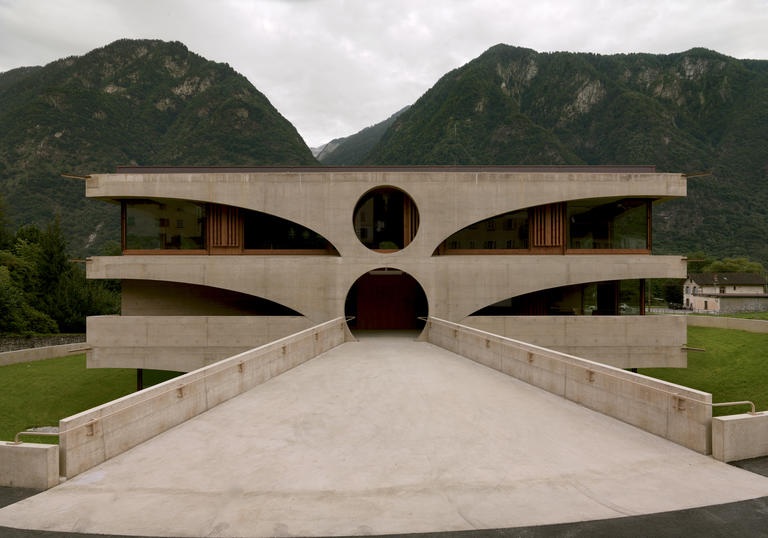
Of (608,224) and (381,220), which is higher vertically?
(381,220)

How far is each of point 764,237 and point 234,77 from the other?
151780 millimetres

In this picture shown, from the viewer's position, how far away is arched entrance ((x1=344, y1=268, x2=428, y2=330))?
26.0 m

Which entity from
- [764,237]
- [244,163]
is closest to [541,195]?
[244,163]

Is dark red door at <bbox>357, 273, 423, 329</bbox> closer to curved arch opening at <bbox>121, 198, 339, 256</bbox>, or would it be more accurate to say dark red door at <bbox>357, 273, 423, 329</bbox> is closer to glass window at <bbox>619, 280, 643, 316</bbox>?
curved arch opening at <bbox>121, 198, 339, 256</bbox>

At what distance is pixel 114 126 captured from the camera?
102 meters

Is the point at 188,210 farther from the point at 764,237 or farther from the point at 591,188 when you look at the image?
the point at 764,237

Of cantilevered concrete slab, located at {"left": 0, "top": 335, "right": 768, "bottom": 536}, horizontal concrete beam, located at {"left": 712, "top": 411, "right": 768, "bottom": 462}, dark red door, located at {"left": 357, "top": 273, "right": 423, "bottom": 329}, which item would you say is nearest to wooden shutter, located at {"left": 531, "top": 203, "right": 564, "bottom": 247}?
dark red door, located at {"left": 357, "top": 273, "right": 423, "bottom": 329}

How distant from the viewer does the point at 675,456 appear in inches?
236

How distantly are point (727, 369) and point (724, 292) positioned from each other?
6048 centimetres

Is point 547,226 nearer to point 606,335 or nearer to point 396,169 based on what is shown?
point 606,335

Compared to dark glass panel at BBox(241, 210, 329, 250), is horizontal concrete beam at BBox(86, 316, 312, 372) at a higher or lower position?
lower

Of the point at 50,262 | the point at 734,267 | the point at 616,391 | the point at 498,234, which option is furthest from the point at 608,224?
the point at 734,267

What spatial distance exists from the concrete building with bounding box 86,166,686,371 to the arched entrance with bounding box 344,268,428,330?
3126 millimetres

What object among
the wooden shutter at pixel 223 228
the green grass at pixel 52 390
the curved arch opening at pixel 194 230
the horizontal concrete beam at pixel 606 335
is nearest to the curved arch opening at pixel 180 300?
the curved arch opening at pixel 194 230
